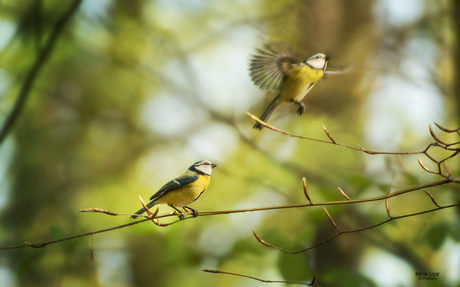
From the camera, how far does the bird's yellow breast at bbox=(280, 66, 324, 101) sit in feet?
2.08

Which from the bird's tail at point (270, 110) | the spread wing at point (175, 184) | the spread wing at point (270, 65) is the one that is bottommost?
the spread wing at point (175, 184)

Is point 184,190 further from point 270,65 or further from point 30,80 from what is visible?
point 30,80

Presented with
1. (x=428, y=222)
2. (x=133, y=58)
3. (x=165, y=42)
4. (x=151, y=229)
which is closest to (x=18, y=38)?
(x=165, y=42)

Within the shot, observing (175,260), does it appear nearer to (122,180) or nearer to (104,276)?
(104,276)

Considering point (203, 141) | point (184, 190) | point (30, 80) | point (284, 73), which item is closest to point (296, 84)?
point (284, 73)

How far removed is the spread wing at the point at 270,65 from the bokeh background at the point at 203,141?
0.45 meters

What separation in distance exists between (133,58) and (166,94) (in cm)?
29

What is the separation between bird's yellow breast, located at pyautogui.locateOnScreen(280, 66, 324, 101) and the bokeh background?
448 millimetres

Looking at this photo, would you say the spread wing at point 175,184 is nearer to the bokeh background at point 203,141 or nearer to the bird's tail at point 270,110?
the bird's tail at point 270,110

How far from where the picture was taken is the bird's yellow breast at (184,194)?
23.0 inches

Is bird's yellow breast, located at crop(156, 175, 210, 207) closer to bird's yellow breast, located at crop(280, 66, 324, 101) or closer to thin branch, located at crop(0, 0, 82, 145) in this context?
bird's yellow breast, located at crop(280, 66, 324, 101)

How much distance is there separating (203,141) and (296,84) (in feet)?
5.16

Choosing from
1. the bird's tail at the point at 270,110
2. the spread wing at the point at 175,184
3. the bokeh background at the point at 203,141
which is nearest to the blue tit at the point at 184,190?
the spread wing at the point at 175,184

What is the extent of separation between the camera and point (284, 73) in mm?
653
